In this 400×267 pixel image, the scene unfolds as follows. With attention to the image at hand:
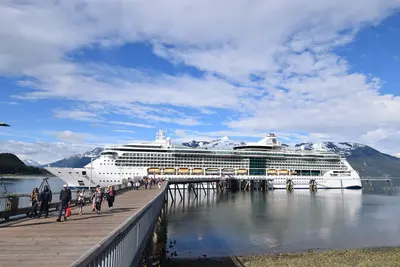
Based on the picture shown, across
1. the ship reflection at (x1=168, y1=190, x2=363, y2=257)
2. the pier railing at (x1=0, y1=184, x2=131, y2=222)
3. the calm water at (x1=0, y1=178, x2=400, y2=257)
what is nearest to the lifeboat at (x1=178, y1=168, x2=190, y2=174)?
the ship reflection at (x1=168, y1=190, x2=363, y2=257)

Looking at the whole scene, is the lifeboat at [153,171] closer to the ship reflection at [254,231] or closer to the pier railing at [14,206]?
the ship reflection at [254,231]

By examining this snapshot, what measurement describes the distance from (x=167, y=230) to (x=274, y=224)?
10.5 metres

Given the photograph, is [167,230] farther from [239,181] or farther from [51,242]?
[239,181]

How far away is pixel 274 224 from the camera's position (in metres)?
33.0

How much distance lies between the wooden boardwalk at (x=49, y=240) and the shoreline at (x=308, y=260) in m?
7.93

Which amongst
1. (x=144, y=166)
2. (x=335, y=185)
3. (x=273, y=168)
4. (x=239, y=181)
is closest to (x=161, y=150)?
(x=144, y=166)

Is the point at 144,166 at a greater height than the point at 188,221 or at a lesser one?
greater

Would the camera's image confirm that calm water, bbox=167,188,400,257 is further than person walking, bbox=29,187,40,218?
Yes

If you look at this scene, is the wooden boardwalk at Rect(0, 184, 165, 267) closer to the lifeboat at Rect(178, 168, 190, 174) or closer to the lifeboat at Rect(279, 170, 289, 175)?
the lifeboat at Rect(178, 168, 190, 174)

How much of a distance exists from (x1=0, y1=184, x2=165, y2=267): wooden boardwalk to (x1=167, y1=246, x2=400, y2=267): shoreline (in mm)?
7932

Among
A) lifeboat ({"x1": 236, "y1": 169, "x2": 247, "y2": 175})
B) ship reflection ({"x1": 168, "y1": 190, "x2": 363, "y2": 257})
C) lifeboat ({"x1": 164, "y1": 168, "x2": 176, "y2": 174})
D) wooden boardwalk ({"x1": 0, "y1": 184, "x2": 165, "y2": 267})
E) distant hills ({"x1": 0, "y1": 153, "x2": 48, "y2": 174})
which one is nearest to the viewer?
wooden boardwalk ({"x1": 0, "y1": 184, "x2": 165, "y2": 267})

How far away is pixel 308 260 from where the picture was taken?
19.2 meters

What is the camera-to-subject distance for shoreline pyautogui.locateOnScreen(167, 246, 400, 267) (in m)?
18.6

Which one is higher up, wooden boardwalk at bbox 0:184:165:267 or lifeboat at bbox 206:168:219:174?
lifeboat at bbox 206:168:219:174
